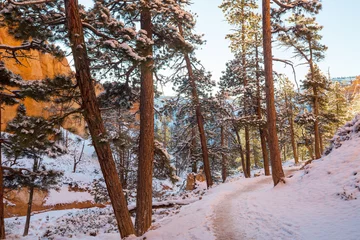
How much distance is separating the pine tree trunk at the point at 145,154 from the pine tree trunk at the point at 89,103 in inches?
40.1

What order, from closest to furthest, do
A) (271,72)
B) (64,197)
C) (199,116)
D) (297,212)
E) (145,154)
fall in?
(297,212) → (145,154) → (271,72) → (199,116) → (64,197)

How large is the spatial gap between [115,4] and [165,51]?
79.0 inches

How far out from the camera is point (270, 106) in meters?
9.60

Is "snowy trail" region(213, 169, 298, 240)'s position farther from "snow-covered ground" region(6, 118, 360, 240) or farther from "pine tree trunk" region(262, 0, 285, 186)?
"pine tree trunk" region(262, 0, 285, 186)

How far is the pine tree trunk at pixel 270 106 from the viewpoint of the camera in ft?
30.8

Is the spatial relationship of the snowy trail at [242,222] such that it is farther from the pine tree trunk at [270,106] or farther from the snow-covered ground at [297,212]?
the pine tree trunk at [270,106]

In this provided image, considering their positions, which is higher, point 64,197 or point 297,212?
point 297,212

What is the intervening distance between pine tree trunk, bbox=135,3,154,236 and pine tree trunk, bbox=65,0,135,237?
1020mm

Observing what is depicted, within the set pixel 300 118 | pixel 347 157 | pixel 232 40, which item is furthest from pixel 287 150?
pixel 347 157

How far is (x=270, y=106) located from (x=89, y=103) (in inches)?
275

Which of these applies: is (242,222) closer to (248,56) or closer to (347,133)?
(347,133)

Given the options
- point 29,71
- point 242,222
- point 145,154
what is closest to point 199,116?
point 145,154

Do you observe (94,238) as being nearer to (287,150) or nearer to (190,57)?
(190,57)

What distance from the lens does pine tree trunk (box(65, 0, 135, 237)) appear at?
5207mm
